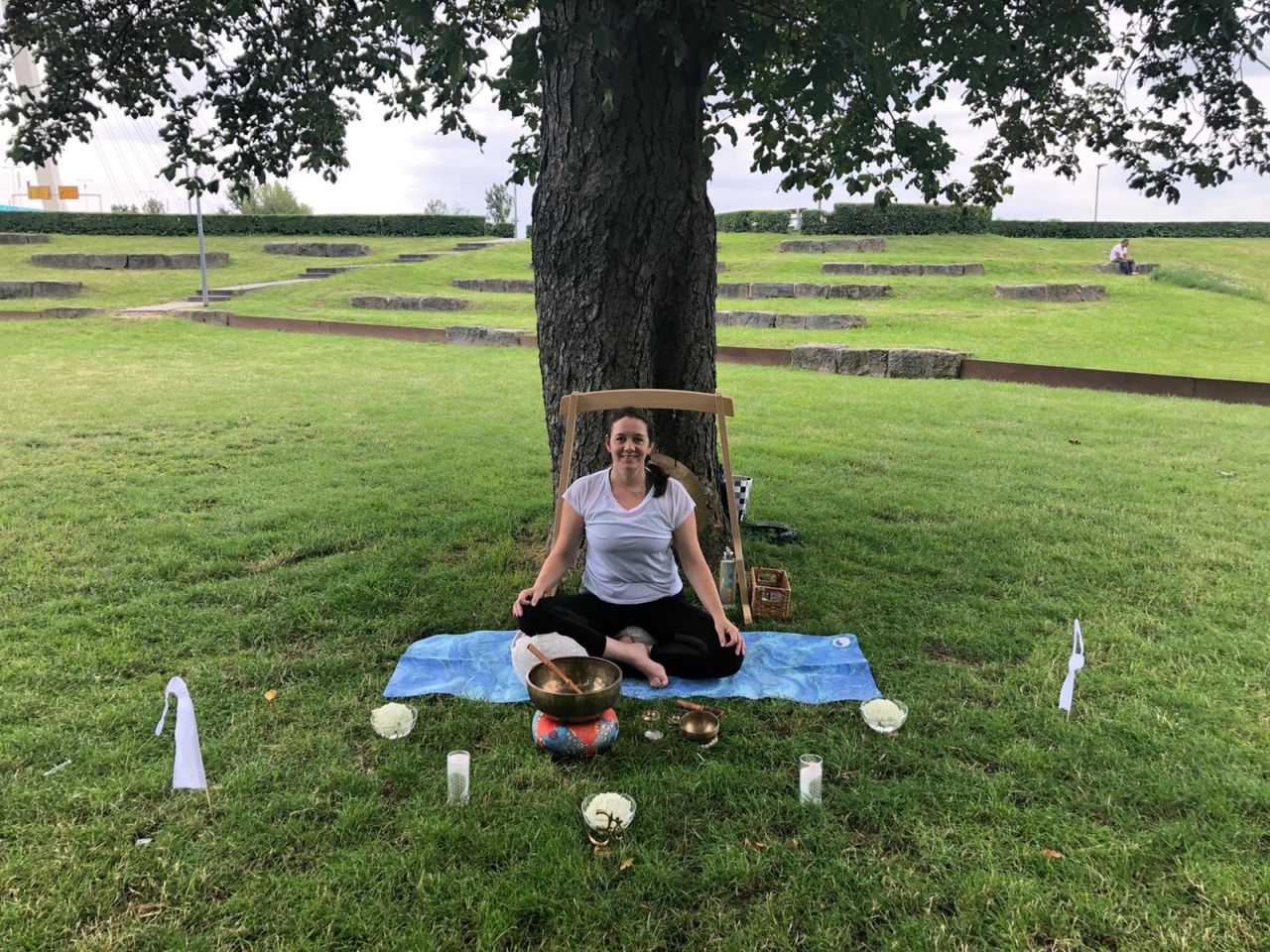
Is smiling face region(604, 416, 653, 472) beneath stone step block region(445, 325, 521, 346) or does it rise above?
beneath

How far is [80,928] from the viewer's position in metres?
2.23

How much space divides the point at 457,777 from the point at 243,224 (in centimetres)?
4038

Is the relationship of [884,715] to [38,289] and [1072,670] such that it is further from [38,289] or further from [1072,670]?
[38,289]

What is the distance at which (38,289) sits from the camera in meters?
22.4

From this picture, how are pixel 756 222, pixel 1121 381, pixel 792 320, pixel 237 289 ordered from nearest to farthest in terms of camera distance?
pixel 1121 381 < pixel 792 320 < pixel 237 289 < pixel 756 222

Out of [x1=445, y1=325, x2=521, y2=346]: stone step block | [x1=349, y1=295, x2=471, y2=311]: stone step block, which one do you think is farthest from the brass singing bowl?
[x1=349, y1=295, x2=471, y2=311]: stone step block

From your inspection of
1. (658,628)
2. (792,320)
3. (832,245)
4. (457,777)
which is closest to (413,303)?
(792,320)

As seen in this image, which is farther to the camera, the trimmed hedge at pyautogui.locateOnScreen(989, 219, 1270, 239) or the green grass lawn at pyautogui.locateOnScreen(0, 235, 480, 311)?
the trimmed hedge at pyautogui.locateOnScreen(989, 219, 1270, 239)

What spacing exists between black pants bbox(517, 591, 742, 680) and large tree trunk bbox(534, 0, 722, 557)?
843 millimetres

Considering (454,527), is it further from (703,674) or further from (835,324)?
(835,324)

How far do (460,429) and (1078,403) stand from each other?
768 cm

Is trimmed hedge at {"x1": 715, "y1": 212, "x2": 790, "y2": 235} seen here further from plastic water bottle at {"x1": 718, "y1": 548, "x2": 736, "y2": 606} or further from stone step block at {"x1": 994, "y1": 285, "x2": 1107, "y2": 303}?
plastic water bottle at {"x1": 718, "y1": 548, "x2": 736, "y2": 606}

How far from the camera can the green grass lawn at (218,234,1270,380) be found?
14.5 m

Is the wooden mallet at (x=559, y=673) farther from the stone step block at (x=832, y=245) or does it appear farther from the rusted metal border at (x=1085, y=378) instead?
the stone step block at (x=832, y=245)
